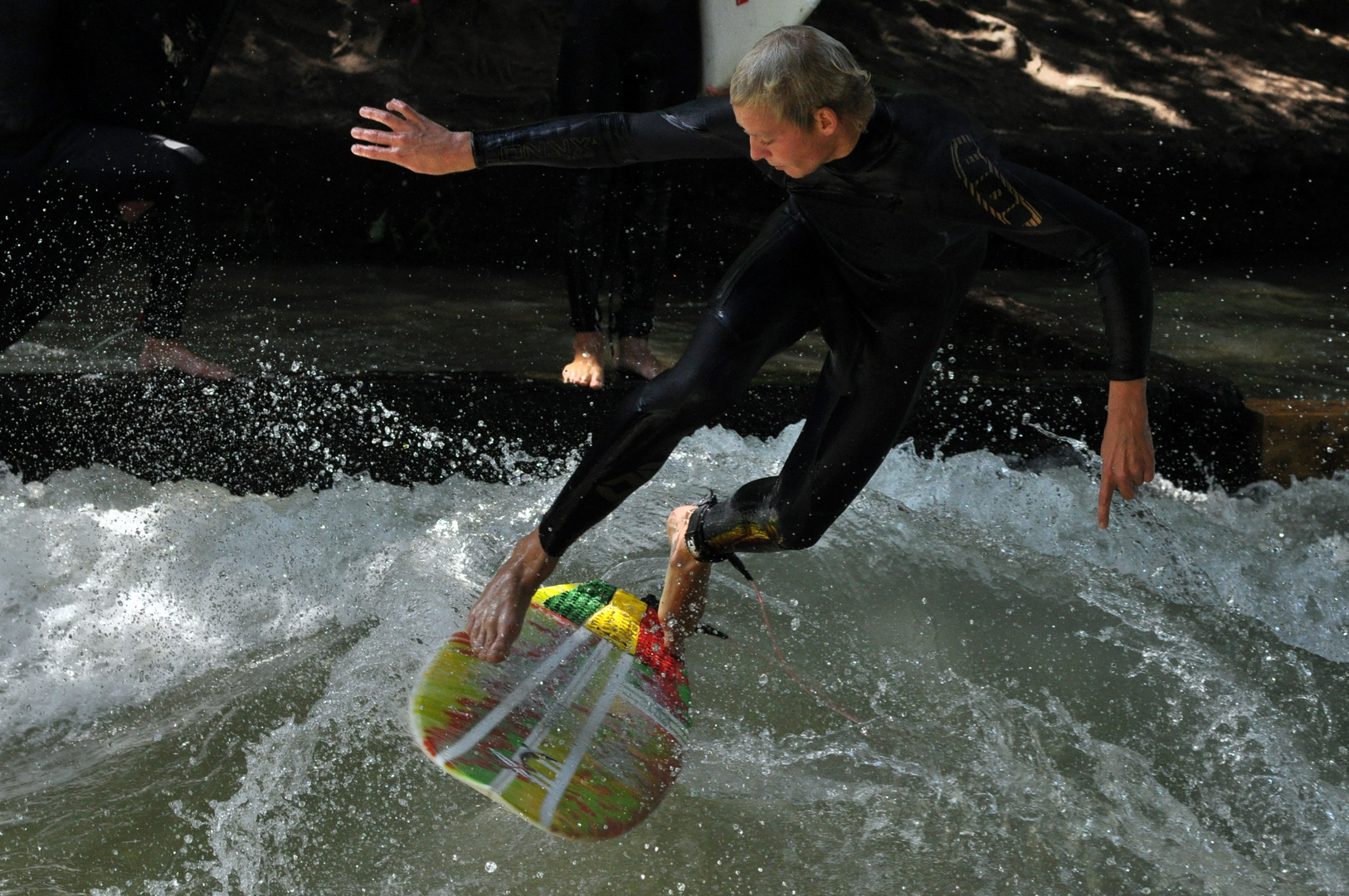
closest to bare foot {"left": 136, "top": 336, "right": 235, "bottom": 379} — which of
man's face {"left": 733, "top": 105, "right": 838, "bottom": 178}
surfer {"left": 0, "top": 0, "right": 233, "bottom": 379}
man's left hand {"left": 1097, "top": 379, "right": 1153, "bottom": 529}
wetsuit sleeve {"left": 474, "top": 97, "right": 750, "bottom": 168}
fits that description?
surfer {"left": 0, "top": 0, "right": 233, "bottom": 379}

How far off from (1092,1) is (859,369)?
23.7 feet

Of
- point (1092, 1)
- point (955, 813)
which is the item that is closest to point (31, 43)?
point (955, 813)

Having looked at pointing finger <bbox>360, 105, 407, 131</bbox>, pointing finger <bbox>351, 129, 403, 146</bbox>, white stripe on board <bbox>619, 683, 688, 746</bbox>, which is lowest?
white stripe on board <bbox>619, 683, 688, 746</bbox>

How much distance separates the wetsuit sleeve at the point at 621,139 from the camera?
8.36 ft

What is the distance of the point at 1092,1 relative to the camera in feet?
28.8

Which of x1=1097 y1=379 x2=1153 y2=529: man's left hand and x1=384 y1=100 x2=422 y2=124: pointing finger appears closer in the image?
x1=1097 y1=379 x2=1153 y2=529: man's left hand

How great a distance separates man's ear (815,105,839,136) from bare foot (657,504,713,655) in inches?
42.8

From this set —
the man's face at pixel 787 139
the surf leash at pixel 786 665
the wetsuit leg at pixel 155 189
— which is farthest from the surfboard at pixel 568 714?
the wetsuit leg at pixel 155 189

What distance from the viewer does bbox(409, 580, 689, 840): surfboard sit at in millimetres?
2520

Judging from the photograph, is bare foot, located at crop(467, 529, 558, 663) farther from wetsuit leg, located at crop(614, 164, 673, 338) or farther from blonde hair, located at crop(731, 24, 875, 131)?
wetsuit leg, located at crop(614, 164, 673, 338)

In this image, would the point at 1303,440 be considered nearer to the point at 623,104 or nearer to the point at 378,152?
the point at 623,104

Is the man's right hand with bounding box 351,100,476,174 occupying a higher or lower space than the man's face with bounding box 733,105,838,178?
lower

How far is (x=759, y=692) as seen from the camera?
3.15m

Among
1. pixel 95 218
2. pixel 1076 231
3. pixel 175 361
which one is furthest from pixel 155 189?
pixel 1076 231
